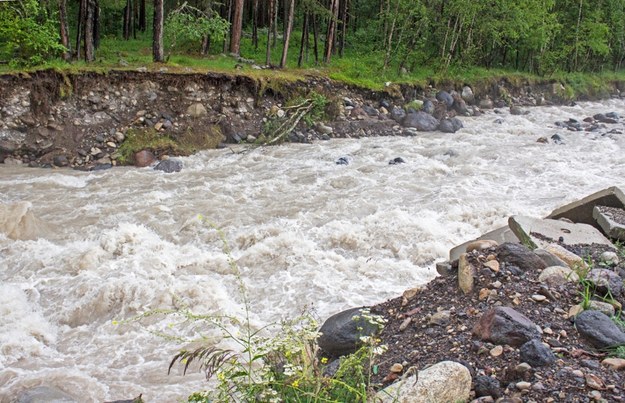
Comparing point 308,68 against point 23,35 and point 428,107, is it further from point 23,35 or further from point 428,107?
point 23,35

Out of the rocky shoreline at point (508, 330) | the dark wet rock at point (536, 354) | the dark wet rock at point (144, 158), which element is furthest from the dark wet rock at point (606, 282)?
the dark wet rock at point (144, 158)

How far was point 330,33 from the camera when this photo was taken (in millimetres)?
21406

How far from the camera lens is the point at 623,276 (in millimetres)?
5445

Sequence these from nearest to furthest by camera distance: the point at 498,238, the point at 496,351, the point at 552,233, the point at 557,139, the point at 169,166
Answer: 1. the point at 496,351
2. the point at 552,233
3. the point at 498,238
4. the point at 169,166
5. the point at 557,139

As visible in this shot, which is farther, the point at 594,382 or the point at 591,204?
the point at 591,204

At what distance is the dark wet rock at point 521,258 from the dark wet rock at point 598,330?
101 centimetres

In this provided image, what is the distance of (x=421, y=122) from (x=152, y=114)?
8.62 metres

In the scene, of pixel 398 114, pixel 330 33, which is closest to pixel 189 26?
pixel 330 33

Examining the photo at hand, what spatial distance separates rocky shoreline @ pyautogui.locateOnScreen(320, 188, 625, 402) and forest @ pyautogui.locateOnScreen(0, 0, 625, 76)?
12430mm

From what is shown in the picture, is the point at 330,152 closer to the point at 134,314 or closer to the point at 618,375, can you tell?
→ the point at 134,314

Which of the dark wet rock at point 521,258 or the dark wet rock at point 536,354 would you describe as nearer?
the dark wet rock at point 536,354

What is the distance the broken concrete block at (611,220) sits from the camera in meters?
7.14

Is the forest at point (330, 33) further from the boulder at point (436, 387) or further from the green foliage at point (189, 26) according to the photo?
the boulder at point (436, 387)

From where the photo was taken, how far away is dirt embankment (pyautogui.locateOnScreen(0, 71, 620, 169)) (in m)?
12.8
